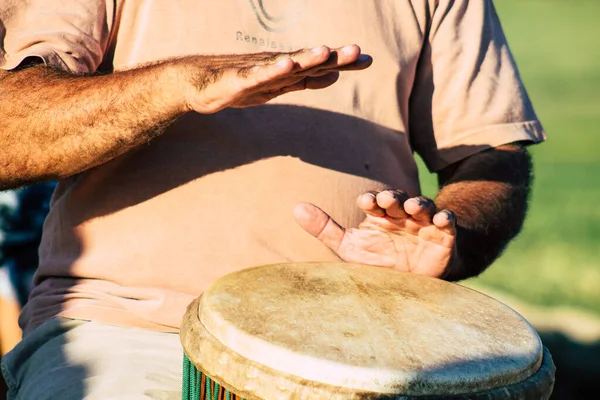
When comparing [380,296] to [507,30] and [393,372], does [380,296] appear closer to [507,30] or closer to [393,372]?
[393,372]

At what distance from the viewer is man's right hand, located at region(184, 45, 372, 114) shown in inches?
52.3

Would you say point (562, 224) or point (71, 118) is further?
point (562, 224)

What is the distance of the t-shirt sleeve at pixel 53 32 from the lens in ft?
5.25

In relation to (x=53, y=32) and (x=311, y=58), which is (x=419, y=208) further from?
(x=53, y=32)

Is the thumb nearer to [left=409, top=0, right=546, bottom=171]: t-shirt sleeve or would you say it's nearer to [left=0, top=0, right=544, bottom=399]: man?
[left=0, top=0, right=544, bottom=399]: man

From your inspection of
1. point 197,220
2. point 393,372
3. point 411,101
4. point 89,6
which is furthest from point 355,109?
point 393,372

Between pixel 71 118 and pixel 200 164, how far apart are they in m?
0.30

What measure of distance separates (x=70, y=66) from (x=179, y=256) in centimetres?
45

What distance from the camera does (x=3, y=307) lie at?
2234 mm

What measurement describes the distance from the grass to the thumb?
231 cm

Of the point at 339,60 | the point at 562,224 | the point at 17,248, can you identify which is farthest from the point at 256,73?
the point at 562,224

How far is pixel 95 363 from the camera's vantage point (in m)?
1.58

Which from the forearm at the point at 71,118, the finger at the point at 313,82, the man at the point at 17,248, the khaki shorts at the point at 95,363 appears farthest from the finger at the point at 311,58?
the man at the point at 17,248

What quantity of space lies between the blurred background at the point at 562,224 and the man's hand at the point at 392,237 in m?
1.09
